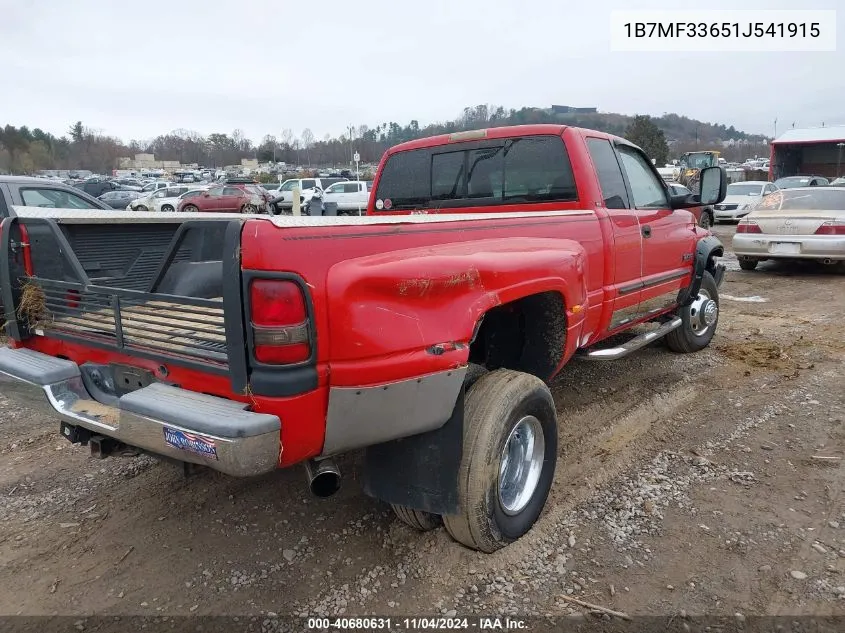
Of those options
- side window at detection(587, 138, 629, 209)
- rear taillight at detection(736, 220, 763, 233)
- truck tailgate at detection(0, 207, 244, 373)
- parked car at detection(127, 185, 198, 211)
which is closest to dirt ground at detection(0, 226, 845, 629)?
truck tailgate at detection(0, 207, 244, 373)

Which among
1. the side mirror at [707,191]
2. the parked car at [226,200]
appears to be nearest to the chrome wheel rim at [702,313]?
the side mirror at [707,191]

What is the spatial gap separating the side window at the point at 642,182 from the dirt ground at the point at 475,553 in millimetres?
1553

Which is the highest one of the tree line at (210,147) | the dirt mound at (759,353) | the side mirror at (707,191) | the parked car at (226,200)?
the tree line at (210,147)

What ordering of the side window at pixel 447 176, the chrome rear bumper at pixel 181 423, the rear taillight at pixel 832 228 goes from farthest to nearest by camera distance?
the rear taillight at pixel 832 228
the side window at pixel 447 176
the chrome rear bumper at pixel 181 423

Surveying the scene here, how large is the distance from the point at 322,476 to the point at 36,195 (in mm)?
6605

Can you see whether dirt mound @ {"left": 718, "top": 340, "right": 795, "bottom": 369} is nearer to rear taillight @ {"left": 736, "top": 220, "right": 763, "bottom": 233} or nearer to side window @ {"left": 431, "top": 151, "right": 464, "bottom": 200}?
side window @ {"left": 431, "top": 151, "right": 464, "bottom": 200}

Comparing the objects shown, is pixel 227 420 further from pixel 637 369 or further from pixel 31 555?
pixel 637 369

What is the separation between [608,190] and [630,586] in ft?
8.27

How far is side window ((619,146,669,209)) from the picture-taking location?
451cm

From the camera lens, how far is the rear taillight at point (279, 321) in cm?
203

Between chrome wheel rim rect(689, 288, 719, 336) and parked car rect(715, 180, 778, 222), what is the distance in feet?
51.2

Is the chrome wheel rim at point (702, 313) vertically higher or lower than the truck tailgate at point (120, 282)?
lower

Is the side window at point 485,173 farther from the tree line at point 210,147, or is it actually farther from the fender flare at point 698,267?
the tree line at point 210,147

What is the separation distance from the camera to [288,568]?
2.73m
